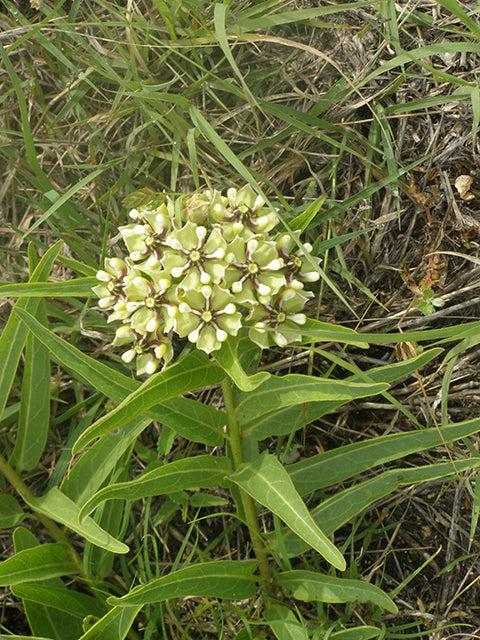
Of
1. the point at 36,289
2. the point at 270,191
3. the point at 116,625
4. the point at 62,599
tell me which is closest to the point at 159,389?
the point at 36,289

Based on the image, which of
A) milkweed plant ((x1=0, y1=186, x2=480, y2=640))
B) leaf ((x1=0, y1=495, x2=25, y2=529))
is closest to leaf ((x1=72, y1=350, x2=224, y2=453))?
milkweed plant ((x1=0, y1=186, x2=480, y2=640))

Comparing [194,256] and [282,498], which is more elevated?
[194,256]

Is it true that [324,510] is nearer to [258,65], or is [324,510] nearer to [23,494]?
[23,494]

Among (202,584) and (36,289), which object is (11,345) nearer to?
(36,289)

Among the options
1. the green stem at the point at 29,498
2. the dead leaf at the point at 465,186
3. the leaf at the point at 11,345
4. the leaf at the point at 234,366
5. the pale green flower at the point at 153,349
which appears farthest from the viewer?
the dead leaf at the point at 465,186

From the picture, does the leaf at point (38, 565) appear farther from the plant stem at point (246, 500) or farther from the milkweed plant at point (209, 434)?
the plant stem at point (246, 500)

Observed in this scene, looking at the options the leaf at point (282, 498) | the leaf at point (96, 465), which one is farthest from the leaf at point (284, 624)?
the leaf at point (96, 465)
